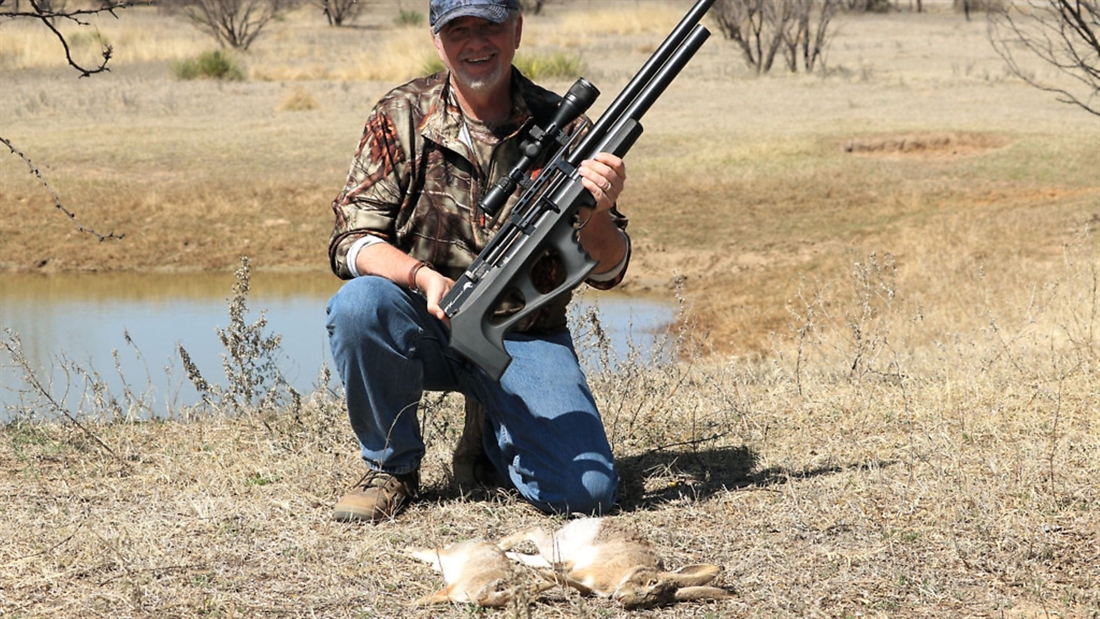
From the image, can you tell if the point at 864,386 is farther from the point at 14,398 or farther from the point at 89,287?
the point at 89,287

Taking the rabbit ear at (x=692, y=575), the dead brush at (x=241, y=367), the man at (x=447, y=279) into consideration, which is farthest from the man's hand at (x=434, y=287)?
the dead brush at (x=241, y=367)

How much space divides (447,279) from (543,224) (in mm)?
361

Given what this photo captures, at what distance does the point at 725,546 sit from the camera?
3.92 meters

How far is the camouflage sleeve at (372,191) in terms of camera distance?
4.29 m

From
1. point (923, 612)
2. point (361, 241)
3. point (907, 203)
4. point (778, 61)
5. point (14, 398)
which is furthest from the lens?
point (778, 61)

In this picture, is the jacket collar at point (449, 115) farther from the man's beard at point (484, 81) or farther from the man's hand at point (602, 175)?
the man's hand at point (602, 175)

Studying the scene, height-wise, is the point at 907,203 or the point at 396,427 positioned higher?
the point at 396,427

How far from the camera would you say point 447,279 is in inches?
165

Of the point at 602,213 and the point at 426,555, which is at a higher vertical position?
the point at 602,213

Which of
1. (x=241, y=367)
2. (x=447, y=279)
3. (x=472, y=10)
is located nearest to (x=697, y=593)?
(x=447, y=279)

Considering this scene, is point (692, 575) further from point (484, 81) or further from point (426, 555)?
point (484, 81)

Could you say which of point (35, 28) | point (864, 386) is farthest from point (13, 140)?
point (35, 28)

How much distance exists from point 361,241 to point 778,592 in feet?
5.54

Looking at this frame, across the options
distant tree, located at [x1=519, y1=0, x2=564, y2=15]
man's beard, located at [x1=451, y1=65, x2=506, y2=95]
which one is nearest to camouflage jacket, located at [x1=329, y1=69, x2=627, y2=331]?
man's beard, located at [x1=451, y1=65, x2=506, y2=95]
